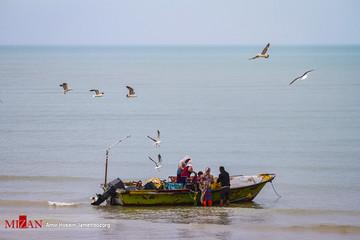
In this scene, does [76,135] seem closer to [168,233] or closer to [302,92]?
[168,233]

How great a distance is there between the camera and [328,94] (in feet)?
212

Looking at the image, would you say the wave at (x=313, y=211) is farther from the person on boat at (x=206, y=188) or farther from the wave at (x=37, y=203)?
the wave at (x=37, y=203)

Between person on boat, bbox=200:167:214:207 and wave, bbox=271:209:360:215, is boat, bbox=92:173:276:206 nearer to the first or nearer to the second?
person on boat, bbox=200:167:214:207

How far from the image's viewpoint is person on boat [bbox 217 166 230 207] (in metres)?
19.4

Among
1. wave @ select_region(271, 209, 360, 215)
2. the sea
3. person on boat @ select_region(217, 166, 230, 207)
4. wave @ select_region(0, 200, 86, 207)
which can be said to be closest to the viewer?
the sea

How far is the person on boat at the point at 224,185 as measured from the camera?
Result: 1939 centimetres

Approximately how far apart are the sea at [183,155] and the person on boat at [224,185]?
38 centimetres

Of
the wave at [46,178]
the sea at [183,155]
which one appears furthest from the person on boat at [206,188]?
the wave at [46,178]

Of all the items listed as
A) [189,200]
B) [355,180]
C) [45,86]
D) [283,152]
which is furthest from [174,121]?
[45,86]

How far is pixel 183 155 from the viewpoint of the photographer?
107ft

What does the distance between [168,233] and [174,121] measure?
2845cm

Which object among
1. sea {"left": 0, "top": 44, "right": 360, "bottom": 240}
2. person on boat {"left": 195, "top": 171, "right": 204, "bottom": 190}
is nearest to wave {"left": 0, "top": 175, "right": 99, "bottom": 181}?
sea {"left": 0, "top": 44, "right": 360, "bottom": 240}

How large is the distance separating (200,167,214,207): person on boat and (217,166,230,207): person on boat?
33 cm

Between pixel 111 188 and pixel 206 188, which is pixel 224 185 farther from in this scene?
pixel 111 188
